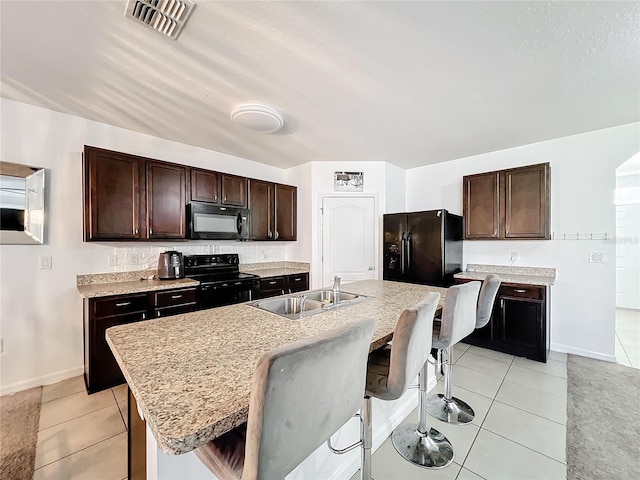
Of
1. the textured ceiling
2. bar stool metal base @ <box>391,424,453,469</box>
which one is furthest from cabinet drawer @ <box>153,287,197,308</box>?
bar stool metal base @ <box>391,424,453,469</box>

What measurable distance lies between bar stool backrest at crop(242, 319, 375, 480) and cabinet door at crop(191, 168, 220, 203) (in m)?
2.95

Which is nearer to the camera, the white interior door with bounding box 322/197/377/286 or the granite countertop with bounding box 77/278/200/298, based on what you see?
the granite countertop with bounding box 77/278/200/298

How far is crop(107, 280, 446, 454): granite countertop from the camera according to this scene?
2.03 feet

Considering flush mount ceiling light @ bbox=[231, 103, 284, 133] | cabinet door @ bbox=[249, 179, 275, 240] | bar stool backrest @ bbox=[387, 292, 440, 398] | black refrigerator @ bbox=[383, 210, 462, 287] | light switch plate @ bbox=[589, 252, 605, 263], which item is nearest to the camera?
bar stool backrest @ bbox=[387, 292, 440, 398]

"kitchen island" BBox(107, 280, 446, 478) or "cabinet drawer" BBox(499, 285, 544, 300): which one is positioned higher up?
"kitchen island" BBox(107, 280, 446, 478)

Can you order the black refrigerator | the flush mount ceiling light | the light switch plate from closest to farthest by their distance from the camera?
the flush mount ceiling light
the light switch plate
the black refrigerator

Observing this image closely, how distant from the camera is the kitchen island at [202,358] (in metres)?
0.62

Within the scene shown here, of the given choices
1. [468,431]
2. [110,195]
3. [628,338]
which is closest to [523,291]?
[468,431]

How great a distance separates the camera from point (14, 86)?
2.16 m

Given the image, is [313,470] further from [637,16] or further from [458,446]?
[637,16]

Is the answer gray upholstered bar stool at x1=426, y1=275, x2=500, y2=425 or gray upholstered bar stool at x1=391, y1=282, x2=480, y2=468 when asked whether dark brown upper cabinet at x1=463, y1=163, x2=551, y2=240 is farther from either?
gray upholstered bar stool at x1=391, y1=282, x2=480, y2=468

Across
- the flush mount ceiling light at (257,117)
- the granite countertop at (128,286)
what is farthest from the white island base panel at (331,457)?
the flush mount ceiling light at (257,117)

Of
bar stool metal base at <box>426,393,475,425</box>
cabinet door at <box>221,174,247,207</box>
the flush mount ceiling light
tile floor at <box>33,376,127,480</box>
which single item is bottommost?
tile floor at <box>33,376,127,480</box>

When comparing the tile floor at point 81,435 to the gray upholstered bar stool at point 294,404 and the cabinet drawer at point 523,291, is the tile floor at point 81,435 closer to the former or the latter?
the gray upholstered bar stool at point 294,404
